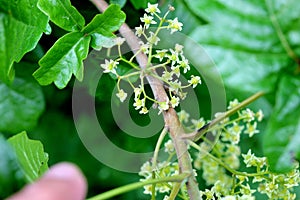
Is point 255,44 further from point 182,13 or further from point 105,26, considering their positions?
point 182,13

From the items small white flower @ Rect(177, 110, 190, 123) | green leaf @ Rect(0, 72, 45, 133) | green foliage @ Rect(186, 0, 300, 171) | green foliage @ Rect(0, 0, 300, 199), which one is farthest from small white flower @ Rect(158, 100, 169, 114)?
green leaf @ Rect(0, 72, 45, 133)

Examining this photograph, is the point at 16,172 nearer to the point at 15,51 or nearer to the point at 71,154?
the point at 15,51

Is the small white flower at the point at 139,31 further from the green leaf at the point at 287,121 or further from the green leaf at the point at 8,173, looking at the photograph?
the green leaf at the point at 8,173

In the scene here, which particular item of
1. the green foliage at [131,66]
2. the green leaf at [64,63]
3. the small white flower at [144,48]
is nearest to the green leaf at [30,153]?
the green foliage at [131,66]

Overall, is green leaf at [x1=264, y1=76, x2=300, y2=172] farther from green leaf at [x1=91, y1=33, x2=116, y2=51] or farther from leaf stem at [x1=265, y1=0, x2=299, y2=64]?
green leaf at [x1=91, y1=33, x2=116, y2=51]

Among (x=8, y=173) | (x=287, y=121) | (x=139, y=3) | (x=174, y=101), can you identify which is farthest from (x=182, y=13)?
(x=8, y=173)
